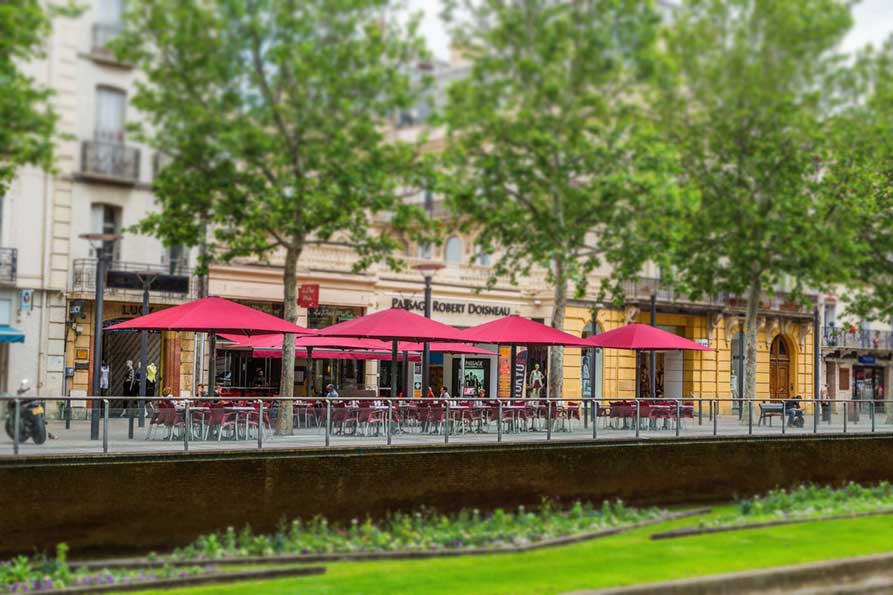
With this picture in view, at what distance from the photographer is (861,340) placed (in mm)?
67125

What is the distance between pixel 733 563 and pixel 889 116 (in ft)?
93.3

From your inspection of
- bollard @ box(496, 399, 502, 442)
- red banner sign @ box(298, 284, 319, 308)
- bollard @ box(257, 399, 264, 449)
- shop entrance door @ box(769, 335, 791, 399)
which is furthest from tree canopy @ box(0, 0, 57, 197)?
shop entrance door @ box(769, 335, 791, 399)

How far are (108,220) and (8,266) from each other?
367cm

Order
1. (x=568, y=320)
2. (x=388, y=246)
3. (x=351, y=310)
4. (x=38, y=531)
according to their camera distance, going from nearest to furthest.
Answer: (x=38, y=531), (x=388, y=246), (x=351, y=310), (x=568, y=320)

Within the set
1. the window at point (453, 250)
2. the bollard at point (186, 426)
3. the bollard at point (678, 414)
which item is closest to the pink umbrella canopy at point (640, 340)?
the bollard at point (678, 414)

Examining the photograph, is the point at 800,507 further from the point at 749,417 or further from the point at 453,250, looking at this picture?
the point at 453,250

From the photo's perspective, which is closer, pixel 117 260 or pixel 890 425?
pixel 890 425

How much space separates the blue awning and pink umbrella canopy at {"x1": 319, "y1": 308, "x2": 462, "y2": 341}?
11.0 m

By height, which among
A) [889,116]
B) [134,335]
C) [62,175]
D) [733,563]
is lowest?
[733,563]

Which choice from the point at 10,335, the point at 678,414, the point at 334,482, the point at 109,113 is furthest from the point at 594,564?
the point at 109,113

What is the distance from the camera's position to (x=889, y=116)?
41.5 m

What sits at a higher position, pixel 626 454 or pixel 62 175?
pixel 62 175

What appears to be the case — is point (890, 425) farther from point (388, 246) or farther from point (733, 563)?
point (733, 563)

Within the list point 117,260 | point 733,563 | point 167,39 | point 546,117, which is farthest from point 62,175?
point 733,563
